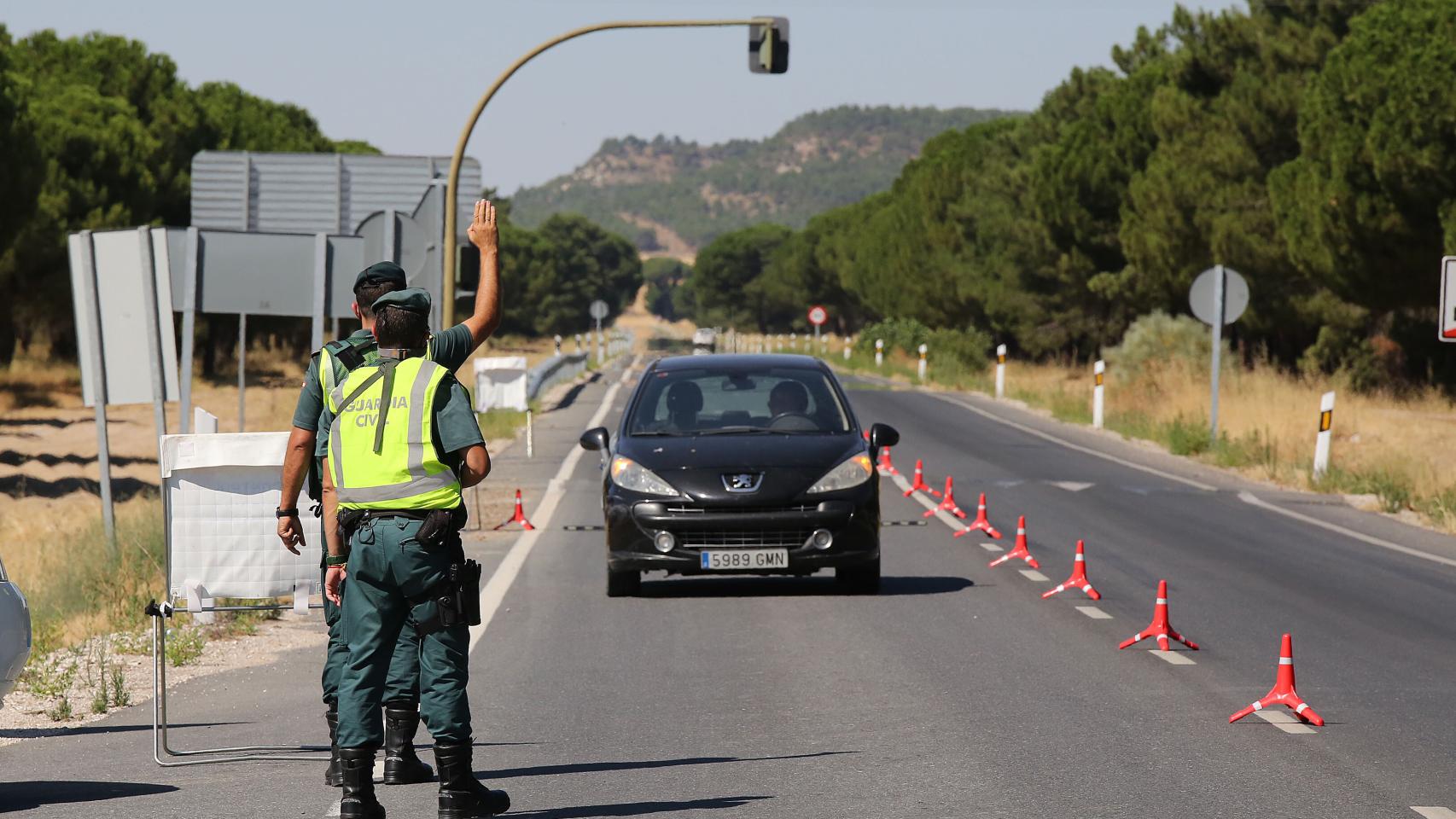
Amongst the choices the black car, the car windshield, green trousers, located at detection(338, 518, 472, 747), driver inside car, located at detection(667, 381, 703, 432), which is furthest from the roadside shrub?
green trousers, located at detection(338, 518, 472, 747)

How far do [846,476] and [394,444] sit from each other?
7.04 m

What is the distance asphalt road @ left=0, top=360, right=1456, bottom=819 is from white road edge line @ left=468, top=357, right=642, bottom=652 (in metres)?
0.07

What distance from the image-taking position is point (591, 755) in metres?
7.94

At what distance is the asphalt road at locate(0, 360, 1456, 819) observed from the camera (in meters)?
Answer: 7.16

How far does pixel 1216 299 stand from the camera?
29047 millimetres

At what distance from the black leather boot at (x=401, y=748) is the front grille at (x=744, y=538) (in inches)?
214

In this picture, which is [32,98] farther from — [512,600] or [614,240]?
[614,240]

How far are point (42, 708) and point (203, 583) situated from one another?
1524 mm

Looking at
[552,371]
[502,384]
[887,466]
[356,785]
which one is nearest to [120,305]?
[356,785]

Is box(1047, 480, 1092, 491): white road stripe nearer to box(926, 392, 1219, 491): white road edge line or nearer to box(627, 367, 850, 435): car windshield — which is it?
box(926, 392, 1219, 491): white road edge line

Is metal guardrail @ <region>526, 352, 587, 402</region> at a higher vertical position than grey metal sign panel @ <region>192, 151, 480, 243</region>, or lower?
lower

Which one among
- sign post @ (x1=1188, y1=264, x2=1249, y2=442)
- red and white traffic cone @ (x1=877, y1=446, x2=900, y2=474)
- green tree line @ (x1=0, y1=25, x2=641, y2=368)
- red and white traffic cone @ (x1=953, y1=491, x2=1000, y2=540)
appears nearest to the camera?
red and white traffic cone @ (x1=953, y1=491, x2=1000, y2=540)

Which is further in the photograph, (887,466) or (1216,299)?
(1216,299)

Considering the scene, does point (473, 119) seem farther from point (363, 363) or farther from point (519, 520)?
point (363, 363)
